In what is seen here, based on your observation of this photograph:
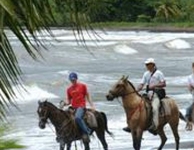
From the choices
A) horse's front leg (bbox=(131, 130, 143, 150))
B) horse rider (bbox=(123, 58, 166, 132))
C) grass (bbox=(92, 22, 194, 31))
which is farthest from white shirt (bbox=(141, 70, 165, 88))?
grass (bbox=(92, 22, 194, 31))

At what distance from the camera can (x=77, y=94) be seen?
14078 mm

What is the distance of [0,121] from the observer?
6.88 feet

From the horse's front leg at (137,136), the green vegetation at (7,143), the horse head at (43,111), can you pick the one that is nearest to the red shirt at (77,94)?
the horse head at (43,111)

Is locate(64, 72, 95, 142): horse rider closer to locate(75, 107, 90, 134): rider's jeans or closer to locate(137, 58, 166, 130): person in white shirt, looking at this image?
locate(75, 107, 90, 134): rider's jeans

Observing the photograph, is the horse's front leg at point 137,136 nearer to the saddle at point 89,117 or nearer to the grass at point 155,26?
the saddle at point 89,117

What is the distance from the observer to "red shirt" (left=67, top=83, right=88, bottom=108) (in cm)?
1402

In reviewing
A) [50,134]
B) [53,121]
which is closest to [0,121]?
[53,121]

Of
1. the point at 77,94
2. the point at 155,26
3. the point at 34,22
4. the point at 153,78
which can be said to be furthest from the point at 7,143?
the point at 155,26

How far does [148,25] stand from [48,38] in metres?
84.6

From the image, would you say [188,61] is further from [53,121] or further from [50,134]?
[53,121]

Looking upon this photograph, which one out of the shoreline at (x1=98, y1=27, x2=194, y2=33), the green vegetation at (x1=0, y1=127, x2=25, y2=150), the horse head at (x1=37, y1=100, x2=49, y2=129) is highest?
the green vegetation at (x1=0, y1=127, x2=25, y2=150)

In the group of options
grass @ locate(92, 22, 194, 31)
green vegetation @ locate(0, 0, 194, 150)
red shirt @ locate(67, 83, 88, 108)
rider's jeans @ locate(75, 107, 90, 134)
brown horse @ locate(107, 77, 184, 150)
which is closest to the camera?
green vegetation @ locate(0, 0, 194, 150)

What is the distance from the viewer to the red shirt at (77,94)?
14023mm

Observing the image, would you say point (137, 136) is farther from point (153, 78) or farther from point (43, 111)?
point (43, 111)
